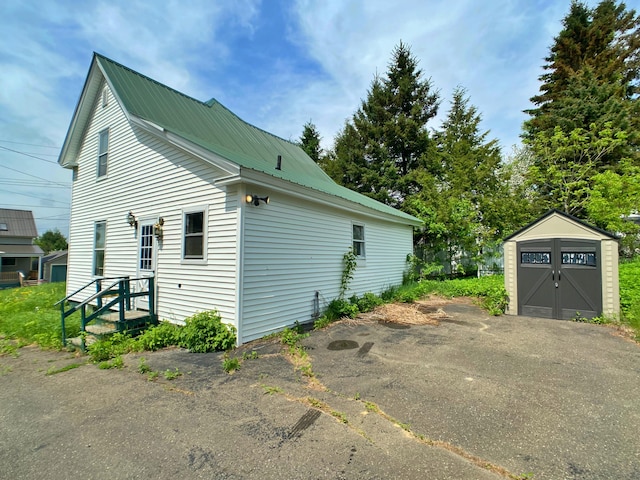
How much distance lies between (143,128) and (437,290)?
11.3 metres

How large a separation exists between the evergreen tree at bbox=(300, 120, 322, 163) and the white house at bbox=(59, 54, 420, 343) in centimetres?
1550

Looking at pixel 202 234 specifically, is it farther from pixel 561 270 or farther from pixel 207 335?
pixel 561 270

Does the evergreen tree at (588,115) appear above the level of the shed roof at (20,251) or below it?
above

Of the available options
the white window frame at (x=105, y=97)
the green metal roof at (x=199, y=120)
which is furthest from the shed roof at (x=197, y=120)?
the white window frame at (x=105, y=97)

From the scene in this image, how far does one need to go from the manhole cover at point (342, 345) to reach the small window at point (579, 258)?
5.92 metres

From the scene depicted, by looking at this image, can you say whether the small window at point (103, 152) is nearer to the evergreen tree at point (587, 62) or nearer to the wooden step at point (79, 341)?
the wooden step at point (79, 341)

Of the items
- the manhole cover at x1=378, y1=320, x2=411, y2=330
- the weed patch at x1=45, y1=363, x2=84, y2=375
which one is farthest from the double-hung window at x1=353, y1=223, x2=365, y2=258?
the weed patch at x1=45, y1=363, x2=84, y2=375

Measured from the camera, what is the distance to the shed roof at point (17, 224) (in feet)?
102

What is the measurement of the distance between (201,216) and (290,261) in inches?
86.1

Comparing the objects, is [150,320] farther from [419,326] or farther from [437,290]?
[437,290]

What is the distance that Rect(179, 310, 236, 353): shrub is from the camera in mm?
5438

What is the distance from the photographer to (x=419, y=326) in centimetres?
711

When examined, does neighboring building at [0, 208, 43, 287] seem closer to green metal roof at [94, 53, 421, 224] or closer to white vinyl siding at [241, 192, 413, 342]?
green metal roof at [94, 53, 421, 224]

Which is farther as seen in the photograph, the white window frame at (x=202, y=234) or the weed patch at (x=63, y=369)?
the white window frame at (x=202, y=234)
